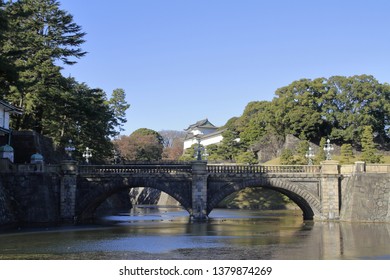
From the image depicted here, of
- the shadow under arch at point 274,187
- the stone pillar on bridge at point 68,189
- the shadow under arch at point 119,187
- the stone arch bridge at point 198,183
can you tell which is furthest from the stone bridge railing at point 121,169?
the shadow under arch at point 274,187

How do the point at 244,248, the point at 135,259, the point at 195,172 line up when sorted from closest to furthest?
the point at 135,259 → the point at 244,248 → the point at 195,172

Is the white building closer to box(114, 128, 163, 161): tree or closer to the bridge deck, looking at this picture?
box(114, 128, 163, 161): tree

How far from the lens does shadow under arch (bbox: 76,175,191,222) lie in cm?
5184

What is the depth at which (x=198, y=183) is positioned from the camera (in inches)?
2042

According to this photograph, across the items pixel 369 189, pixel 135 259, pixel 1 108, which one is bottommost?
pixel 135 259

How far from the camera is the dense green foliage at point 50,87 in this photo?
54.2 m

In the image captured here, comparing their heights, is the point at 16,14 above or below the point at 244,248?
above

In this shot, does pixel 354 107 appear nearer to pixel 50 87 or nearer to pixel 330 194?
pixel 330 194

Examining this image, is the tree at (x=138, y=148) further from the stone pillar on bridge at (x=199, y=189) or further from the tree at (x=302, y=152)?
the stone pillar on bridge at (x=199, y=189)

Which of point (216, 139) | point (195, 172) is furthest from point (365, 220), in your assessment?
point (216, 139)

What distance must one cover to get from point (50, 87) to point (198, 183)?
17.7 metres

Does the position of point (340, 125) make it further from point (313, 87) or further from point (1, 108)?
point (1, 108)

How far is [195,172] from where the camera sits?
170 feet

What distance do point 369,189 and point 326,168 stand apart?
427 cm
